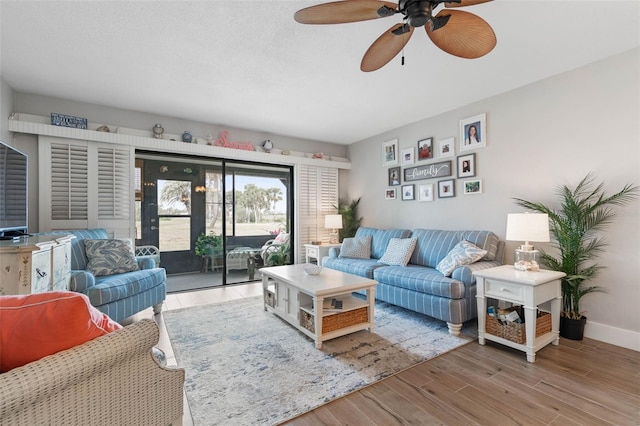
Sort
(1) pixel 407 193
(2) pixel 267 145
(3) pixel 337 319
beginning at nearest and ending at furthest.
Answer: (3) pixel 337 319, (1) pixel 407 193, (2) pixel 267 145

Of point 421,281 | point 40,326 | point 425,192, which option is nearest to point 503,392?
point 421,281

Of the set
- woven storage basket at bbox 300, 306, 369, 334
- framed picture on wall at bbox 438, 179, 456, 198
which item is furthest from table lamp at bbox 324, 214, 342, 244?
woven storage basket at bbox 300, 306, 369, 334

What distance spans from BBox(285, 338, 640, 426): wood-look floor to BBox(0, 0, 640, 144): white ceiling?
2551 millimetres

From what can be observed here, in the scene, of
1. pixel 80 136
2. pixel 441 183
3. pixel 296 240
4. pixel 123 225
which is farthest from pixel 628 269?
pixel 80 136

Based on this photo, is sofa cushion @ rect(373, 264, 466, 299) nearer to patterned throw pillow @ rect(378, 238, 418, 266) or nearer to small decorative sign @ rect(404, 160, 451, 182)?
patterned throw pillow @ rect(378, 238, 418, 266)

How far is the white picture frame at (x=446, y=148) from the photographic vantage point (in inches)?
151

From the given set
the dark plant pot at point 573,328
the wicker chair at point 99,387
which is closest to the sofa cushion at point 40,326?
the wicker chair at point 99,387

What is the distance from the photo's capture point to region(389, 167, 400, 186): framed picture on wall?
182 inches

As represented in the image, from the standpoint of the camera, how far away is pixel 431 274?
3.04 metres

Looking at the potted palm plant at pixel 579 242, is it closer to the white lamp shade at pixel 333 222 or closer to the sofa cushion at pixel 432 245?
the sofa cushion at pixel 432 245

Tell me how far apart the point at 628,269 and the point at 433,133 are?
251cm

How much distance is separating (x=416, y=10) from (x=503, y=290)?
7.30 ft

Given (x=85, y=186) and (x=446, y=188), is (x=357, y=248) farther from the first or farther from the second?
(x=85, y=186)

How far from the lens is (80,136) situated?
343 centimetres
